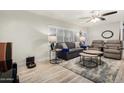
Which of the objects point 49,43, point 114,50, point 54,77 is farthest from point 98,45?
point 54,77

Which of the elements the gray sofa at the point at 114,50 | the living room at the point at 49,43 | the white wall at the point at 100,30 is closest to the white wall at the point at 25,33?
the living room at the point at 49,43

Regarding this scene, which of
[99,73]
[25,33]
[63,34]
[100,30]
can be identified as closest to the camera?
[99,73]

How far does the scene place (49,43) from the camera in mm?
4230

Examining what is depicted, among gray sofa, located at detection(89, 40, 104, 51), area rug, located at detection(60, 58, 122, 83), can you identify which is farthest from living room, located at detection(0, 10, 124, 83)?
gray sofa, located at detection(89, 40, 104, 51)

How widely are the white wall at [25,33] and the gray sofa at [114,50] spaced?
325 cm

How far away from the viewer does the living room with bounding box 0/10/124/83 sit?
90.0 inches

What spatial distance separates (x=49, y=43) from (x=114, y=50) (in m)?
3.35

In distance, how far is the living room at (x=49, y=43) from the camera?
2287mm

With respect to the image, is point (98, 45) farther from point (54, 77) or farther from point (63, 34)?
point (54, 77)

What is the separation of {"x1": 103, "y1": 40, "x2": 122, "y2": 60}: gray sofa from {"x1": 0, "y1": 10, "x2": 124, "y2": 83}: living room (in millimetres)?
49

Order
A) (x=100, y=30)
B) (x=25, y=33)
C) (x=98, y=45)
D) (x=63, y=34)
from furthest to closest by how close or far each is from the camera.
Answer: (x=100, y=30), (x=98, y=45), (x=63, y=34), (x=25, y=33)
